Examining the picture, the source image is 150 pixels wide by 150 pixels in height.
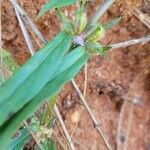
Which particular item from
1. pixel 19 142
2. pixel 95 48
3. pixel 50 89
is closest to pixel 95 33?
pixel 95 48

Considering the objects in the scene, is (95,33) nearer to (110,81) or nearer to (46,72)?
(46,72)

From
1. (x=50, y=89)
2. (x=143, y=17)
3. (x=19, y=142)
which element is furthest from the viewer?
(x=143, y=17)

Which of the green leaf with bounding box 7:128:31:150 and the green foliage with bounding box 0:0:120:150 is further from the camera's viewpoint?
the green leaf with bounding box 7:128:31:150

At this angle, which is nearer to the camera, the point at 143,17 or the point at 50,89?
the point at 50,89

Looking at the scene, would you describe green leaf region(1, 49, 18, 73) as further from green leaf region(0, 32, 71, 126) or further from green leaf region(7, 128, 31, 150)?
green leaf region(0, 32, 71, 126)

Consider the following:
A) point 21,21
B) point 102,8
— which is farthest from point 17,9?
point 102,8

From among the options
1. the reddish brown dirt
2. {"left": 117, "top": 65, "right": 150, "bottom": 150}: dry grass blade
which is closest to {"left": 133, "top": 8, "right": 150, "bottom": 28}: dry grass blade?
the reddish brown dirt
